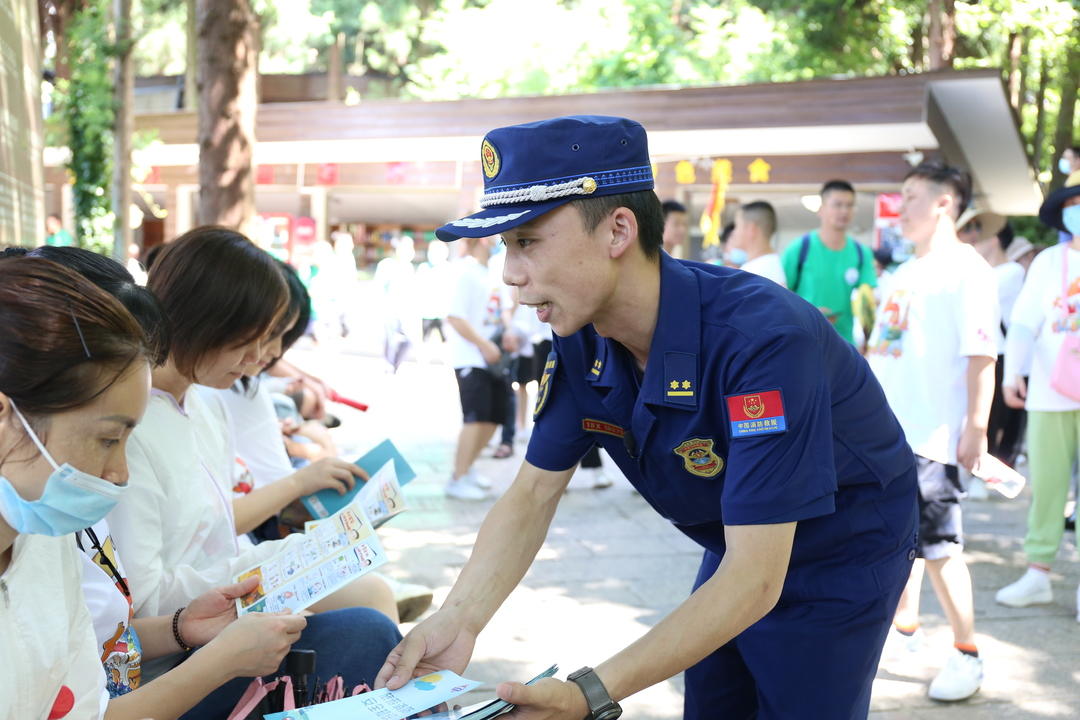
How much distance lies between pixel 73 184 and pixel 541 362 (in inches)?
310

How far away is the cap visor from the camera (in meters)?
1.76

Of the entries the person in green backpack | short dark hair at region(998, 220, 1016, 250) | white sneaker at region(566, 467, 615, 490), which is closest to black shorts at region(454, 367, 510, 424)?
white sneaker at region(566, 467, 615, 490)

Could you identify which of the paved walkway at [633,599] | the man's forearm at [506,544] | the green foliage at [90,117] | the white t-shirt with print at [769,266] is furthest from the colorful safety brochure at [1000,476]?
the green foliage at [90,117]

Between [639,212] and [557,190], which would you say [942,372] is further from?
[557,190]

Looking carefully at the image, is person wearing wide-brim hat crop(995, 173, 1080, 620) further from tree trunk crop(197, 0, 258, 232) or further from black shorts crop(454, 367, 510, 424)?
tree trunk crop(197, 0, 258, 232)

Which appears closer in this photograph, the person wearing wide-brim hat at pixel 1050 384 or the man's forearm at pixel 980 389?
the man's forearm at pixel 980 389

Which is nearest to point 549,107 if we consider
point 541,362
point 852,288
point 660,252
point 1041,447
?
point 541,362

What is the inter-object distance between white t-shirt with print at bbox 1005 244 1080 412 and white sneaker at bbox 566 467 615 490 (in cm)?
305

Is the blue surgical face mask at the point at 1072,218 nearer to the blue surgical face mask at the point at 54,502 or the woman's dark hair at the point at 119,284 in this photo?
the woman's dark hair at the point at 119,284

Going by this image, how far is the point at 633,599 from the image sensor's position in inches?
189

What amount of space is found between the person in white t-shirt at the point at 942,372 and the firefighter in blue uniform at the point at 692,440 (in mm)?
1722

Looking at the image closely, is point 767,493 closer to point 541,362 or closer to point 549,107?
point 541,362

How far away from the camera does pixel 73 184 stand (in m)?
13.1

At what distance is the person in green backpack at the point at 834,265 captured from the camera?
6.29 metres
